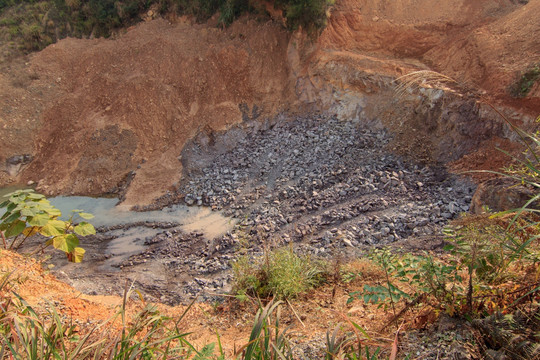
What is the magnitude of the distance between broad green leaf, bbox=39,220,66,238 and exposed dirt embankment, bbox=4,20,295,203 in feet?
21.1

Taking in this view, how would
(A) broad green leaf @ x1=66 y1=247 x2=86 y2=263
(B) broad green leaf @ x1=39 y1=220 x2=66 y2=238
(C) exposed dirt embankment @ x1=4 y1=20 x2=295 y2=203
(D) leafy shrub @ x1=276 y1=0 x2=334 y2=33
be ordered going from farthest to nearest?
(C) exposed dirt embankment @ x1=4 y1=20 x2=295 y2=203, (D) leafy shrub @ x1=276 y1=0 x2=334 y2=33, (A) broad green leaf @ x1=66 y1=247 x2=86 y2=263, (B) broad green leaf @ x1=39 y1=220 x2=66 y2=238

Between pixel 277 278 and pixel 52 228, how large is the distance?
3210 mm

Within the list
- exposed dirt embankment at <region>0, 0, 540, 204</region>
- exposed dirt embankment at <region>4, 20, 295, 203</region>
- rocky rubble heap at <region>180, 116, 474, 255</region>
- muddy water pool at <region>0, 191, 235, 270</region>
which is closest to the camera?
rocky rubble heap at <region>180, 116, 474, 255</region>

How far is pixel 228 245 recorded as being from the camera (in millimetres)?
8211

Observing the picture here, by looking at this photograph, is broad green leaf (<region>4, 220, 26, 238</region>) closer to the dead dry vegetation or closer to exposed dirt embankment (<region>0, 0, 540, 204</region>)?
the dead dry vegetation

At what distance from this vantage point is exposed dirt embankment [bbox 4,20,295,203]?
11688 mm

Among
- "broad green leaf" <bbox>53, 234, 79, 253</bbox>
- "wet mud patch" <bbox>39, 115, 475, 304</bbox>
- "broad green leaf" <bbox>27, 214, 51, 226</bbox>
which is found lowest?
"wet mud patch" <bbox>39, 115, 475, 304</bbox>

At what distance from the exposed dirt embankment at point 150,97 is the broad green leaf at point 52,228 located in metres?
6.43

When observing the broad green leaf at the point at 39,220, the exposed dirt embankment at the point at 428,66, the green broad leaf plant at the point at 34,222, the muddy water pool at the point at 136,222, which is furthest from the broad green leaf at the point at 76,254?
the exposed dirt embankment at the point at 428,66

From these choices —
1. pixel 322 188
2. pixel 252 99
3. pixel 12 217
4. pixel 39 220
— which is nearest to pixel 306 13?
pixel 252 99

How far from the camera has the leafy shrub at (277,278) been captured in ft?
15.6

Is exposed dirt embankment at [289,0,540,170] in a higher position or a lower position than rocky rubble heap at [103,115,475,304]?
higher

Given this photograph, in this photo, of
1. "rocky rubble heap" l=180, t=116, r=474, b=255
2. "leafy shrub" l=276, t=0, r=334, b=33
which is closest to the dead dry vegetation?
"leafy shrub" l=276, t=0, r=334, b=33

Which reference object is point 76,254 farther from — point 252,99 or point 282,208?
point 252,99
